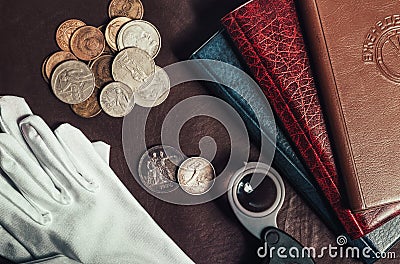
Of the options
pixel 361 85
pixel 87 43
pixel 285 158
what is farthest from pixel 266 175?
pixel 87 43

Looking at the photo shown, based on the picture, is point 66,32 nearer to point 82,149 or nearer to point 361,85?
point 82,149

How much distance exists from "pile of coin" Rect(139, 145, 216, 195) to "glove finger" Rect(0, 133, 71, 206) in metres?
0.11

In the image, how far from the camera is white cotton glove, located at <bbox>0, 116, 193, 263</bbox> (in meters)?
0.73

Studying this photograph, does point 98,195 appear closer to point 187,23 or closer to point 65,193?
point 65,193

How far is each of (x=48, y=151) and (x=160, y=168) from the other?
0.41 feet

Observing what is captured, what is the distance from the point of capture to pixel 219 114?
79 centimetres

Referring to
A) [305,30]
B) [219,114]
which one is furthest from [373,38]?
[219,114]

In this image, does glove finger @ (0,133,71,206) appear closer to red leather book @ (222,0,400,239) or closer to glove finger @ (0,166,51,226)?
glove finger @ (0,166,51,226)

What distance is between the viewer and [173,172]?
786mm

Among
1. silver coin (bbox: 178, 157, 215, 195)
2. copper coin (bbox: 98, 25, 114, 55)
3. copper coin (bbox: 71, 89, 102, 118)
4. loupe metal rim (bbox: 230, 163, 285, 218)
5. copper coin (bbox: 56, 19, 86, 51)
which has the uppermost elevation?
copper coin (bbox: 56, 19, 86, 51)

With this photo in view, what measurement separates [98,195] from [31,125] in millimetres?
99

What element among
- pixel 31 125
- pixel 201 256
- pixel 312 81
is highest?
pixel 31 125

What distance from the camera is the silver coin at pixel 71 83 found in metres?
0.77

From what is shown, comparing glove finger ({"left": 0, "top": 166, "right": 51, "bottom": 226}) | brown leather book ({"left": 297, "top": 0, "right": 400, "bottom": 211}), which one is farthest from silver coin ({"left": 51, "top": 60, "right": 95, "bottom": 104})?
brown leather book ({"left": 297, "top": 0, "right": 400, "bottom": 211})
